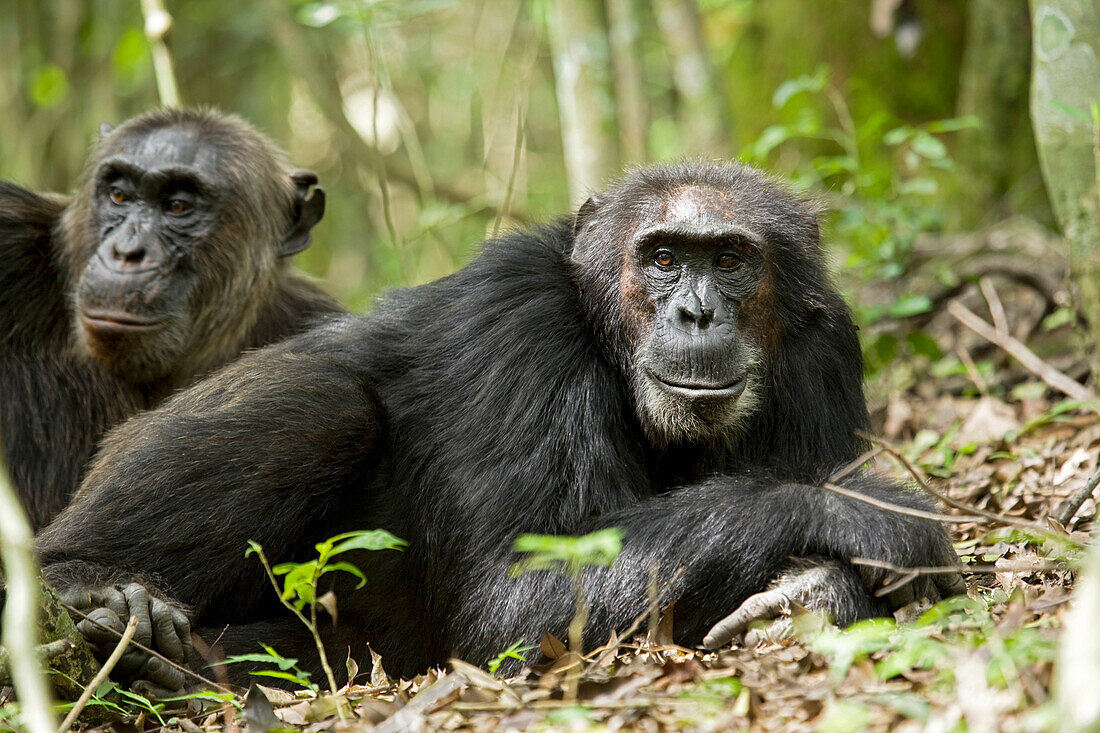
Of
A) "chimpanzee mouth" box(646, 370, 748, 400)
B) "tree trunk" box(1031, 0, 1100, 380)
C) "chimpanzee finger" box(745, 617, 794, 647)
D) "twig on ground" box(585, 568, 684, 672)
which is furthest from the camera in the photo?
"tree trunk" box(1031, 0, 1100, 380)

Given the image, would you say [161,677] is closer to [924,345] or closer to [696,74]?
[924,345]

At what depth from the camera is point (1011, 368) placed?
707cm

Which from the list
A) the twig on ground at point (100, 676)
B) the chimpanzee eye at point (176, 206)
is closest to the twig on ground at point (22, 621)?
the twig on ground at point (100, 676)

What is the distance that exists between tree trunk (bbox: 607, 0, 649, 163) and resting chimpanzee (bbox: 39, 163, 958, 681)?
4449 mm

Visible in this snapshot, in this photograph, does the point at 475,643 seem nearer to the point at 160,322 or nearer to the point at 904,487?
the point at 904,487

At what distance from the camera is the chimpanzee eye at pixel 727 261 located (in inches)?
183

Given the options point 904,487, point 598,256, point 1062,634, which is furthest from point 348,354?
point 1062,634

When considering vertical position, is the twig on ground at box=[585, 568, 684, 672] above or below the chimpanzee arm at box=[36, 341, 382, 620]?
below

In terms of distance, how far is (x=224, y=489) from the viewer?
4.57m

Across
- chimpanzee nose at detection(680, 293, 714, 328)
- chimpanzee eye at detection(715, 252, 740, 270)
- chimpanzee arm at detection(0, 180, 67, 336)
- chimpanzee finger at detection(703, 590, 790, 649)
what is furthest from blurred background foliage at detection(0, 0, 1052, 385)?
chimpanzee finger at detection(703, 590, 790, 649)

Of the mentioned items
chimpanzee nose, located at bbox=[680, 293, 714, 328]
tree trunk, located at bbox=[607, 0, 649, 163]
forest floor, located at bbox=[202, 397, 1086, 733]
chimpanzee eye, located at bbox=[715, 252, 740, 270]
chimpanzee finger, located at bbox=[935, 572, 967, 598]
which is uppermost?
tree trunk, located at bbox=[607, 0, 649, 163]

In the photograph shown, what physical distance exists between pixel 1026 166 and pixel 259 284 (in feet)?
17.5

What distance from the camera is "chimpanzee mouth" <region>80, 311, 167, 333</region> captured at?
5.68 meters

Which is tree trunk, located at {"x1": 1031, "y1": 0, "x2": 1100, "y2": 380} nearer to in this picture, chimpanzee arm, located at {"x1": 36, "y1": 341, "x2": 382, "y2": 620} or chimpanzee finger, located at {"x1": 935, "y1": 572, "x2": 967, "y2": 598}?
chimpanzee finger, located at {"x1": 935, "y1": 572, "x2": 967, "y2": 598}
